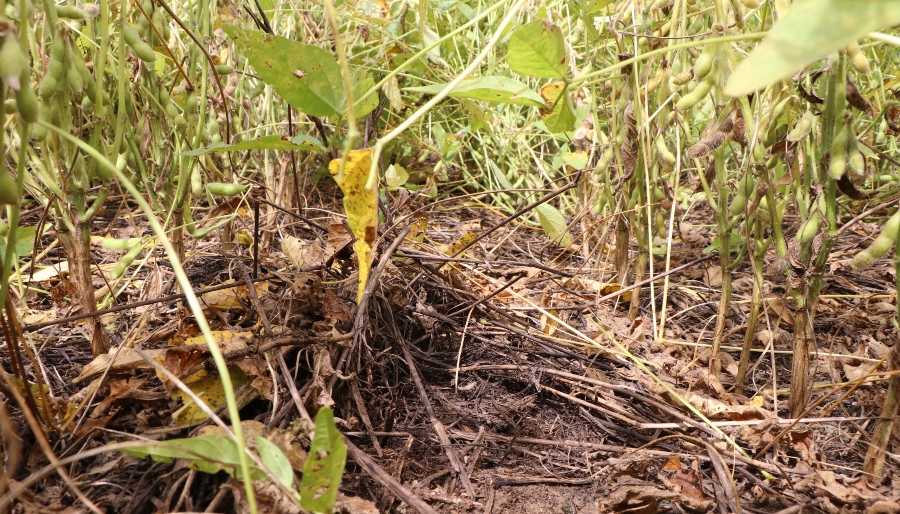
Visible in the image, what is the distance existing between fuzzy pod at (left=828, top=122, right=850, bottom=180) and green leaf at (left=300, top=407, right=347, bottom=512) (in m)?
0.69

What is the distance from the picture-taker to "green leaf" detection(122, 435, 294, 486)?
25.3 inches

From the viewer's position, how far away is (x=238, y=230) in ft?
5.25

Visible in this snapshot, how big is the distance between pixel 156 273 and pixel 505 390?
71 centimetres

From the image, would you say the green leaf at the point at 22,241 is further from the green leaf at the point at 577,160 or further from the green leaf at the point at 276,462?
the green leaf at the point at 577,160

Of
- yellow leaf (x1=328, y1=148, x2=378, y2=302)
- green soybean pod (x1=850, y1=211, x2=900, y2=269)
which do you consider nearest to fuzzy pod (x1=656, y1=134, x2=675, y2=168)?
green soybean pod (x1=850, y1=211, x2=900, y2=269)

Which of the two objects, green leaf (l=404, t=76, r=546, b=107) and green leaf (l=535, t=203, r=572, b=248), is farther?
green leaf (l=535, t=203, r=572, b=248)

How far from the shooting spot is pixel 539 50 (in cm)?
95

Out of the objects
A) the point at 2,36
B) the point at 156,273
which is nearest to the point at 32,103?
the point at 2,36

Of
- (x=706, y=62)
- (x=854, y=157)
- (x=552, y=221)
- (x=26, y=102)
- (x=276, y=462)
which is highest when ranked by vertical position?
(x=26, y=102)

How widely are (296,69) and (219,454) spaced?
0.56 metres

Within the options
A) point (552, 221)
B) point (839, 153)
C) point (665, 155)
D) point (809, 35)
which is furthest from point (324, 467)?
point (552, 221)

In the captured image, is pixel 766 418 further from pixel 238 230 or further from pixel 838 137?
pixel 238 230

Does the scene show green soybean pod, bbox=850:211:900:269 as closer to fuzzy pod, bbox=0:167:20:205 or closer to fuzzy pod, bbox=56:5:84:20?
fuzzy pod, bbox=0:167:20:205

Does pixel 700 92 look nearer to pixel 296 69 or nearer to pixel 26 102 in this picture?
pixel 296 69
